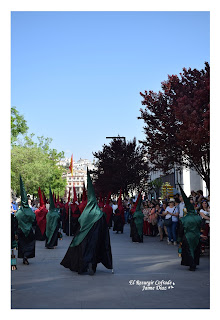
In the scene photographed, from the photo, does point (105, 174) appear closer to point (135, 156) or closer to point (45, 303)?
point (135, 156)

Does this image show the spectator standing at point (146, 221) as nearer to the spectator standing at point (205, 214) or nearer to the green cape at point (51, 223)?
the green cape at point (51, 223)

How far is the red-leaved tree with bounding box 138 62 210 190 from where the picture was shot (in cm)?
2155

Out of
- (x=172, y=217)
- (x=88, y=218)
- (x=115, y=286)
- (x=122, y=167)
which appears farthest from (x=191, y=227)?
(x=122, y=167)

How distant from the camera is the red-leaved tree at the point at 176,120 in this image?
21.5 meters

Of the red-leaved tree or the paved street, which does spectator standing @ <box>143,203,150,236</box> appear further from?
the paved street

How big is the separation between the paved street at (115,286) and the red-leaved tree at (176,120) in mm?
7508

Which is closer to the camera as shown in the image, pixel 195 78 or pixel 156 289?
pixel 156 289

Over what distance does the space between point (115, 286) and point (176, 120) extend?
637 inches

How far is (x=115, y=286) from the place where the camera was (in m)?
9.95

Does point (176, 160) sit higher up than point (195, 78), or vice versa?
point (195, 78)
